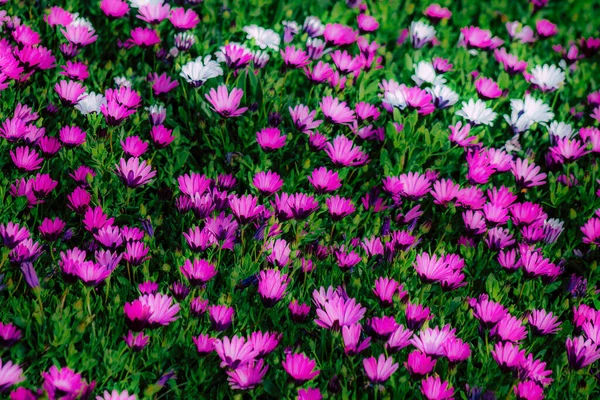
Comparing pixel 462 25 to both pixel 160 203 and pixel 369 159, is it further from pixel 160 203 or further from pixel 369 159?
pixel 160 203

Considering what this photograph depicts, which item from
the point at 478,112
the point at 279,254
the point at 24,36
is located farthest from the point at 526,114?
the point at 24,36

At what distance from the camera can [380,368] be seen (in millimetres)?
2174

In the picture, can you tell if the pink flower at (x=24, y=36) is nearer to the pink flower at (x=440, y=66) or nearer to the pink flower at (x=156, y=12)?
the pink flower at (x=156, y=12)

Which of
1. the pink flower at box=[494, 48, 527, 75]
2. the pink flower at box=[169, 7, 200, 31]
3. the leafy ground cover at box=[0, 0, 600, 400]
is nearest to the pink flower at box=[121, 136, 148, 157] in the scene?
the leafy ground cover at box=[0, 0, 600, 400]

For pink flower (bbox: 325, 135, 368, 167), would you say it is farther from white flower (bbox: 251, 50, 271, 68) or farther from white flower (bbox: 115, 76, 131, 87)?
white flower (bbox: 115, 76, 131, 87)

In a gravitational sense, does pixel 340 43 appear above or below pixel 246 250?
above

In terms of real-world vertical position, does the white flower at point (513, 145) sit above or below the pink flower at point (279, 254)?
above

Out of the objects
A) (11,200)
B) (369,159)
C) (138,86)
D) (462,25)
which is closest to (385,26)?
(462,25)

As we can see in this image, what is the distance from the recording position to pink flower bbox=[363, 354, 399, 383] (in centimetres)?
215

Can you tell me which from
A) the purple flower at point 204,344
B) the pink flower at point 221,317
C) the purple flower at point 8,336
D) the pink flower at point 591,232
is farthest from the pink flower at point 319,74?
the purple flower at point 8,336

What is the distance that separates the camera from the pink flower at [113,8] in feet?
11.3

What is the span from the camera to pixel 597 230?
2.92m

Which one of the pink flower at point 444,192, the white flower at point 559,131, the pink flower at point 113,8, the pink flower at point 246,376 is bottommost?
the pink flower at point 246,376

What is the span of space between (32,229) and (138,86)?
3.15 feet
